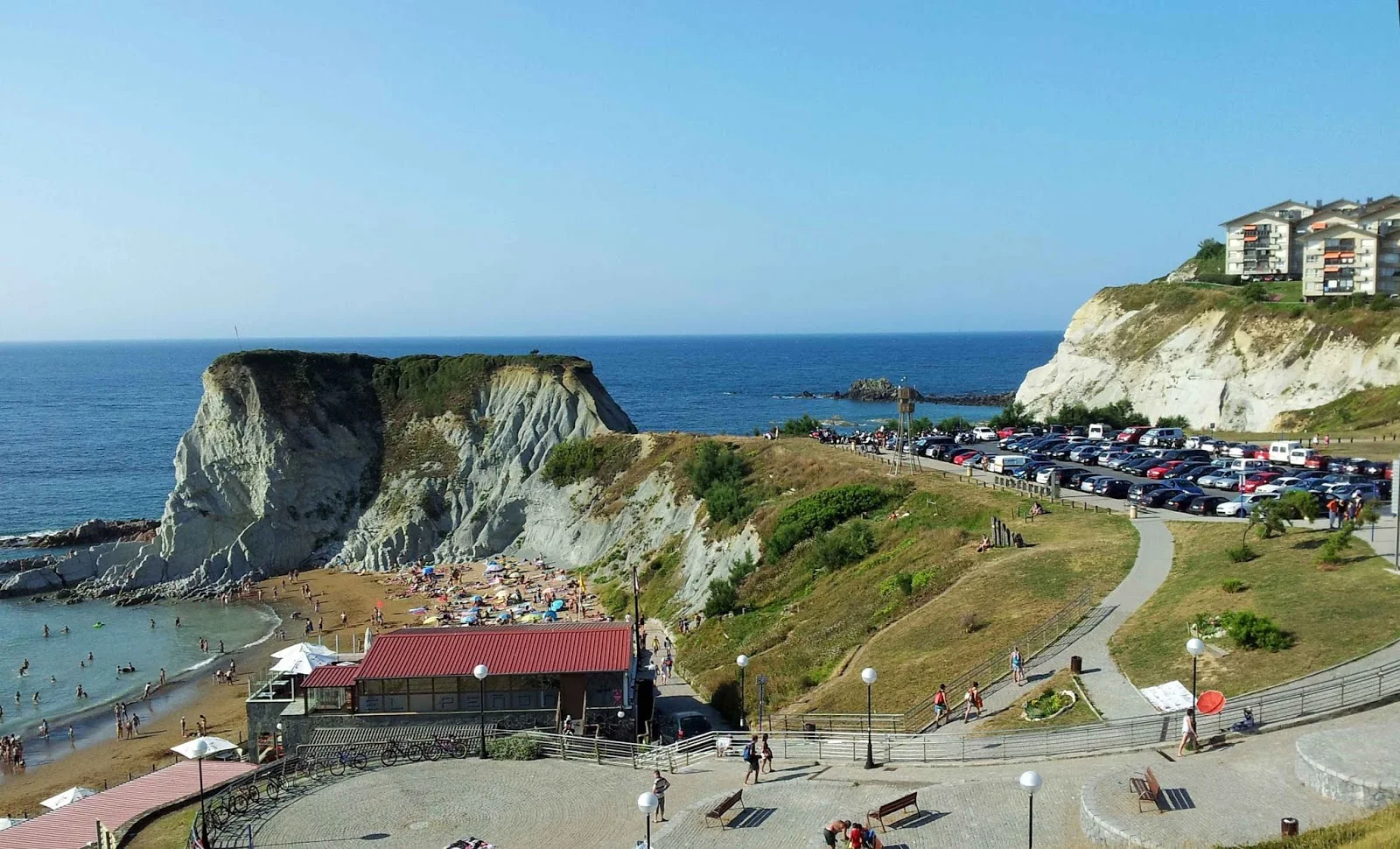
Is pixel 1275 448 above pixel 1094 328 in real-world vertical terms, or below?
below

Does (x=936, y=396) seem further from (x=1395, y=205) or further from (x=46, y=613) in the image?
(x=46, y=613)

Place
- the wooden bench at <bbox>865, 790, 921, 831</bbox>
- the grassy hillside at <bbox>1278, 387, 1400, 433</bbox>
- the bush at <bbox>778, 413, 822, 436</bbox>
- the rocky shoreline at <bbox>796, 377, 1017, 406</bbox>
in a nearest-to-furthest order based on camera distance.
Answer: the wooden bench at <bbox>865, 790, 921, 831</bbox>
the grassy hillside at <bbox>1278, 387, 1400, 433</bbox>
the bush at <bbox>778, 413, 822, 436</bbox>
the rocky shoreline at <bbox>796, 377, 1017, 406</bbox>

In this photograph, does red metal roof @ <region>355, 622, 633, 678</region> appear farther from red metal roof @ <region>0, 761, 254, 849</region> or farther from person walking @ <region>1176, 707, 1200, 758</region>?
person walking @ <region>1176, 707, 1200, 758</region>

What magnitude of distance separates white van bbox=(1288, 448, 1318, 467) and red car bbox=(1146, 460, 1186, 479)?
16.2 feet

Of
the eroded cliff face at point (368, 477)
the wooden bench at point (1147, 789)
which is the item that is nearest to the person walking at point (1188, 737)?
the wooden bench at point (1147, 789)

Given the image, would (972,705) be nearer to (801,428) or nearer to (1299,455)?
(1299,455)

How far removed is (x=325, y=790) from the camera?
931 inches

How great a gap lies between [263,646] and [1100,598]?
140 ft

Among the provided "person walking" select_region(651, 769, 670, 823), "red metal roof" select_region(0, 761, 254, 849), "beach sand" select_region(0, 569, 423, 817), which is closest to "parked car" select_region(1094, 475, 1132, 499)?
"person walking" select_region(651, 769, 670, 823)

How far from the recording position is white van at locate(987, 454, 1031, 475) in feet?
181

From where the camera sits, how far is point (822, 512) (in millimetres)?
47344

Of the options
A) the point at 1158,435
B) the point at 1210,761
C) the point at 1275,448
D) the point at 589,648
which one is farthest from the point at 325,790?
the point at 1158,435

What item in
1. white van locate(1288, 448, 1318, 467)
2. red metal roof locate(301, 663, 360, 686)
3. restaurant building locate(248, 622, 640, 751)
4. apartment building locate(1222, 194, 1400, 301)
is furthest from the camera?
apartment building locate(1222, 194, 1400, 301)

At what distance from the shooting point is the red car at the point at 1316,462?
51.6m
